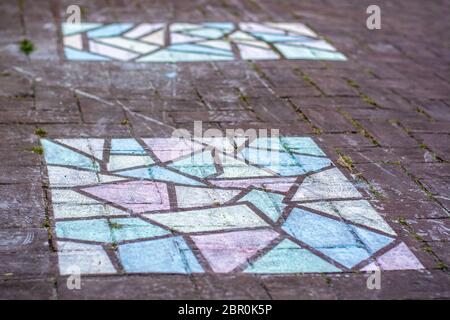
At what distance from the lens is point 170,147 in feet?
15.1

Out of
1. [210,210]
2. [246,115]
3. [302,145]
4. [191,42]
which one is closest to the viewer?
[210,210]

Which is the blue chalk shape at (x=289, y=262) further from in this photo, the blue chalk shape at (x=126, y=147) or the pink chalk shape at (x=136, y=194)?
the blue chalk shape at (x=126, y=147)

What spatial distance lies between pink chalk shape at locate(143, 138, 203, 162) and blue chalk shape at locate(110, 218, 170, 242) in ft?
2.66

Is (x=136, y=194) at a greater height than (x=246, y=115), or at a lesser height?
lesser

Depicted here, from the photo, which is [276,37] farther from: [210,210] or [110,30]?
[210,210]

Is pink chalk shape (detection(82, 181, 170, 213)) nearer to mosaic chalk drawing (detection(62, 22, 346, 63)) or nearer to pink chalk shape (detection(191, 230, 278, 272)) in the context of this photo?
pink chalk shape (detection(191, 230, 278, 272))

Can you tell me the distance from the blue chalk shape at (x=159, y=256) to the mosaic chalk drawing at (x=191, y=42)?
3061 millimetres

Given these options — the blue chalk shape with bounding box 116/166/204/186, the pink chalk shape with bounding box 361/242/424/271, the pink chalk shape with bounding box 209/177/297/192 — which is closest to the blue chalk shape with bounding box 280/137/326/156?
the pink chalk shape with bounding box 209/177/297/192

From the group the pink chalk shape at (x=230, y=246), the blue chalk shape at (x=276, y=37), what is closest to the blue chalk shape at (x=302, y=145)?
the pink chalk shape at (x=230, y=246)

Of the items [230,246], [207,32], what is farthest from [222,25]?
[230,246]

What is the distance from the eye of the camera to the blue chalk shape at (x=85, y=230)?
3.49 meters

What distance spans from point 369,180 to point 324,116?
1062 mm

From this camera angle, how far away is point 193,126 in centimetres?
494

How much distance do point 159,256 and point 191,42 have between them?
147 inches
